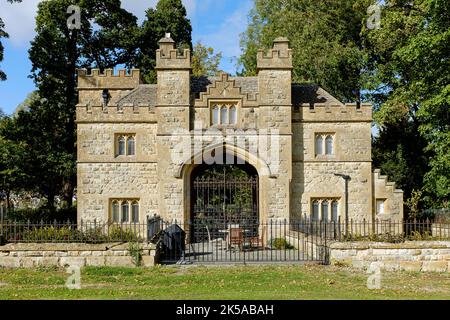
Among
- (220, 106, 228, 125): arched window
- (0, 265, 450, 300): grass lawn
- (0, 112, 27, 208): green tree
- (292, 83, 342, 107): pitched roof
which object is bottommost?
(0, 265, 450, 300): grass lawn

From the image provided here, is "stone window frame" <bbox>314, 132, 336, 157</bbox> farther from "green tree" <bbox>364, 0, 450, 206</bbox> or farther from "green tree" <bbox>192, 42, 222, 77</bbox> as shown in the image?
"green tree" <bbox>192, 42, 222, 77</bbox>

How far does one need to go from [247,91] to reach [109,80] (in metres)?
8.39

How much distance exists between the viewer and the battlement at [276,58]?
2230 cm

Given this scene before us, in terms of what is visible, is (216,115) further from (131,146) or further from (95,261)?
(95,261)

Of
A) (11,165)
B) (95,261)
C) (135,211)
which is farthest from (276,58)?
(11,165)

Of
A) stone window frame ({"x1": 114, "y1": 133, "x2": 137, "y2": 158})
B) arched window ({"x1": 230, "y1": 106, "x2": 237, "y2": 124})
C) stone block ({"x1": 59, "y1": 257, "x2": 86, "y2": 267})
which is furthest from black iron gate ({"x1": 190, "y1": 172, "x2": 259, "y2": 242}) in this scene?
stone block ({"x1": 59, "y1": 257, "x2": 86, "y2": 267})

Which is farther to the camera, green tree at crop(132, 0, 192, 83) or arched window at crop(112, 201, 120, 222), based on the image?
green tree at crop(132, 0, 192, 83)

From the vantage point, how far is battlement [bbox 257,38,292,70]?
73.2 ft

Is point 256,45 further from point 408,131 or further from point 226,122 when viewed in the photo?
point 226,122

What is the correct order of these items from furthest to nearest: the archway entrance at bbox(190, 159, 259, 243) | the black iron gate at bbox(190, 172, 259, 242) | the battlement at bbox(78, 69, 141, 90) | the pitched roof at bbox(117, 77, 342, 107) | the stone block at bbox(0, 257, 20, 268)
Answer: the battlement at bbox(78, 69, 141, 90), the pitched roof at bbox(117, 77, 342, 107), the archway entrance at bbox(190, 159, 259, 243), the black iron gate at bbox(190, 172, 259, 242), the stone block at bbox(0, 257, 20, 268)

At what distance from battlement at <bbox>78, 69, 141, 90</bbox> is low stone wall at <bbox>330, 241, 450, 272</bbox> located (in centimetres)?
1693

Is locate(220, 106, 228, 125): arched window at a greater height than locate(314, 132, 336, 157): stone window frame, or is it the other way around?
locate(220, 106, 228, 125): arched window

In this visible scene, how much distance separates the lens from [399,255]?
47.3 ft

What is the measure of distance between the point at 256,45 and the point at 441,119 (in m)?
19.6
